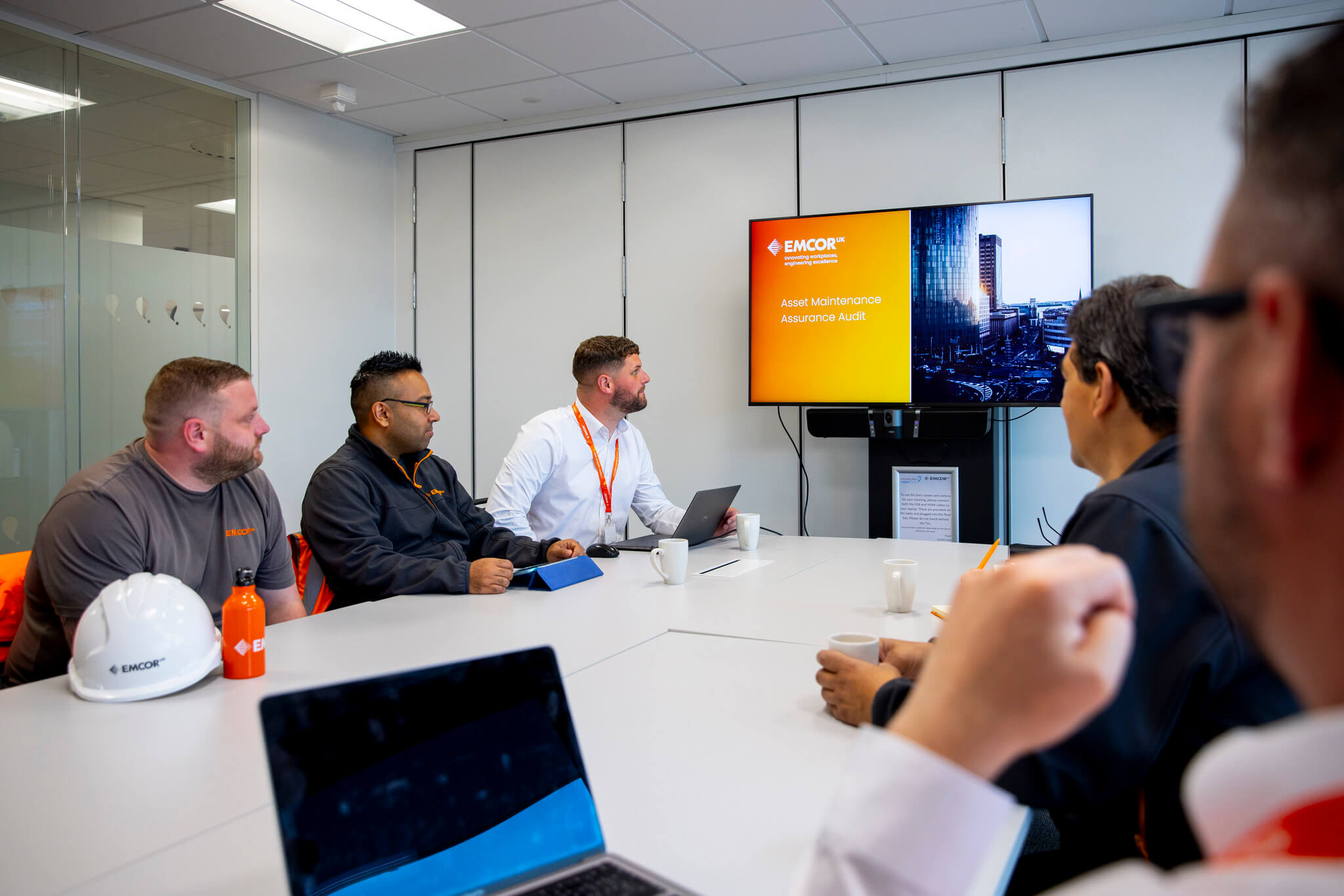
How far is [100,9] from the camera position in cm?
405

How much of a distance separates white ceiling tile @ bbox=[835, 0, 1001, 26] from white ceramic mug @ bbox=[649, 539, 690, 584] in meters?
2.71

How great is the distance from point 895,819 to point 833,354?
411 cm

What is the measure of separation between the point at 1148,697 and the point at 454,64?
4.59 m

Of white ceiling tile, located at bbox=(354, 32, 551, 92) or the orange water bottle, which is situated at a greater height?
white ceiling tile, located at bbox=(354, 32, 551, 92)

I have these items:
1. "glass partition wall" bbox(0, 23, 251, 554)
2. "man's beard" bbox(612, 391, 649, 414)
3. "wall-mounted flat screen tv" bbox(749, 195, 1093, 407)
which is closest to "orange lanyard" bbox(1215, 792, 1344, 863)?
"man's beard" bbox(612, 391, 649, 414)

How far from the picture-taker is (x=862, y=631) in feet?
6.68

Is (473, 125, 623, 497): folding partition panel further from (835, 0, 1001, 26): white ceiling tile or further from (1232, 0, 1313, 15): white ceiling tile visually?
(1232, 0, 1313, 15): white ceiling tile

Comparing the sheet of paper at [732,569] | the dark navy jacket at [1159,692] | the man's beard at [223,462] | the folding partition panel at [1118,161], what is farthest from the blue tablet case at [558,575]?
the folding partition panel at [1118,161]

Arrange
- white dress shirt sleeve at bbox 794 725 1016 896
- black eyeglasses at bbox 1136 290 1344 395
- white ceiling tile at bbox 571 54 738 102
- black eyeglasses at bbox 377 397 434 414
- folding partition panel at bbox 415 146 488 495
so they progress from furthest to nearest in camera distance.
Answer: folding partition panel at bbox 415 146 488 495
white ceiling tile at bbox 571 54 738 102
black eyeglasses at bbox 377 397 434 414
white dress shirt sleeve at bbox 794 725 1016 896
black eyeglasses at bbox 1136 290 1344 395

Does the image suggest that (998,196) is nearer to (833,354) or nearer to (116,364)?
(833,354)

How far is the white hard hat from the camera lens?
5.13ft

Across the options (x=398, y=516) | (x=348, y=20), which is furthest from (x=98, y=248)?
(x=398, y=516)

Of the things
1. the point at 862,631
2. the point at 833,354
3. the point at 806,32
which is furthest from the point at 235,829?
the point at 806,32

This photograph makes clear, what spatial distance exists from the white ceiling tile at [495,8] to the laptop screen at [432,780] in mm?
3640
